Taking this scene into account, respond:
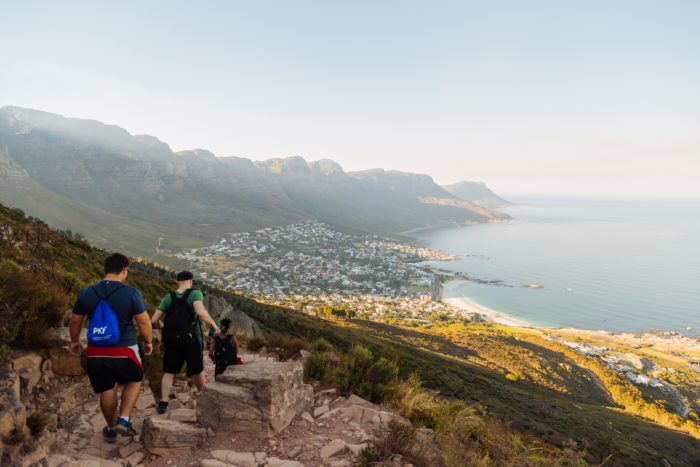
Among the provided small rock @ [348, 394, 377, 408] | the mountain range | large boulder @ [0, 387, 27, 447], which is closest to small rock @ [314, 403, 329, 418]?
small rock @ [348, 394, 377, 408]

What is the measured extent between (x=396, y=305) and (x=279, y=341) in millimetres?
65689

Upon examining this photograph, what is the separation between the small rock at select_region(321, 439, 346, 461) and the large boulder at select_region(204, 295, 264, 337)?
9.93 m

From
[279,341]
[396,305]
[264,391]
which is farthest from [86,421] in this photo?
[396,305]

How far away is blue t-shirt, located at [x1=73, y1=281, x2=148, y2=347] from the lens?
322 cm

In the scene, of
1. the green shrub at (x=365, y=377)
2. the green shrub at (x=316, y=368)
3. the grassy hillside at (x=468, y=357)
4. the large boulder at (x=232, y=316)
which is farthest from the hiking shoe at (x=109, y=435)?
the large boulder at (x=232, y=316)

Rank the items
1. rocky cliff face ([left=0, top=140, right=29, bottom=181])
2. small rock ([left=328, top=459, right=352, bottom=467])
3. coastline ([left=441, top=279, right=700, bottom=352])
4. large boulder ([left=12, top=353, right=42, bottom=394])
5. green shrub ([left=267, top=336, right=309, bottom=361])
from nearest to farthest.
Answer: large boulder ([left=12, top=353, right=42, bottom=394]) → small rock ([left=328, top=459, right=352, bottom=467]) → green shrub ([left=267, top=336, right=309, bottom=361]) → coastline ([left=441, top=279, right=700, bottom=352]) → rocky cliff face ([left=0, top=140, right=29, bottom=181])

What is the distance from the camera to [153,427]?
11.5 feet

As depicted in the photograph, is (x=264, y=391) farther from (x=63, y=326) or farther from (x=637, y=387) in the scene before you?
(x=637, y=387)

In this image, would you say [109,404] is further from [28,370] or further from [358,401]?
[358,401]

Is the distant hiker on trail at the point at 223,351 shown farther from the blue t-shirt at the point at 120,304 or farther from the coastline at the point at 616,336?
the coastline at the point at 616,336

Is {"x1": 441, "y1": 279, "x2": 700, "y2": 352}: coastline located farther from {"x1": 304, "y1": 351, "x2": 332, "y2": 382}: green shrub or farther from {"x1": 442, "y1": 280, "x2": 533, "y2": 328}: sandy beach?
{"x1": 304, "y1": 351, "x2": 332, "y2": 382}: green shrub

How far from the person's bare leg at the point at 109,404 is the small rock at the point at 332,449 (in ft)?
8.39

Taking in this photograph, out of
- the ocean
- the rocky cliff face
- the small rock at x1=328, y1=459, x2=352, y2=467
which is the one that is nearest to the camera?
the small rock at x1=328, y1=459, x2=352, y2=467

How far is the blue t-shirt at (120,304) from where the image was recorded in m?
3.22
